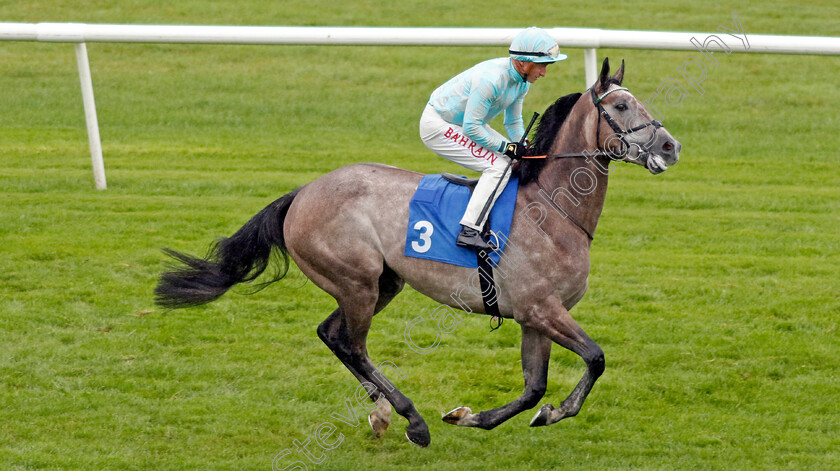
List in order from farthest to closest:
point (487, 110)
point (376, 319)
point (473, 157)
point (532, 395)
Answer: point (376, 319) < point (473, 157) < point (487, 110) < point (532, 395)

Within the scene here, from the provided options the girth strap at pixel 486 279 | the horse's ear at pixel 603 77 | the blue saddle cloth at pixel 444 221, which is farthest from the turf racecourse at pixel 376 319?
the horse's ear at pixel 603 77

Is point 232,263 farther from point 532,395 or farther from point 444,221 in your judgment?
point 532,395

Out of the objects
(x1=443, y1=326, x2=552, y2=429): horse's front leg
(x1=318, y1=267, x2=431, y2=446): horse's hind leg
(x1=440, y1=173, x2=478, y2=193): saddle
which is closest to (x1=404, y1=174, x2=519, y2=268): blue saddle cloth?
(x1=440, y1=173, x2=478, y2=193): saddle

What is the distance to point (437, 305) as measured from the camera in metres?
7.41

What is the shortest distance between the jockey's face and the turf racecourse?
76.4 inches

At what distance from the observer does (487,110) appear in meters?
5.19

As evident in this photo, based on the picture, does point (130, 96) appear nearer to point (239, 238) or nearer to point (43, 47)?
point (43, 47)

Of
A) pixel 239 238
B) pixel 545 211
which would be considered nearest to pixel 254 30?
pixel 239 238

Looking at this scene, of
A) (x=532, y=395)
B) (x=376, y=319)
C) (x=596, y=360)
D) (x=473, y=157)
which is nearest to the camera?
(x=596, y=360)

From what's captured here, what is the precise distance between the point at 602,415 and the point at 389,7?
43.8ft

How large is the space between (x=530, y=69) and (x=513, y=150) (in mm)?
413

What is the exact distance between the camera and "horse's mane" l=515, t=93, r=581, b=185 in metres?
5.21

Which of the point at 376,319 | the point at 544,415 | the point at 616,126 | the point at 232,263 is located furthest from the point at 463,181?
the point at 376,319

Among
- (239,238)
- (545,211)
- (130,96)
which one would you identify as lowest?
(130,96)
